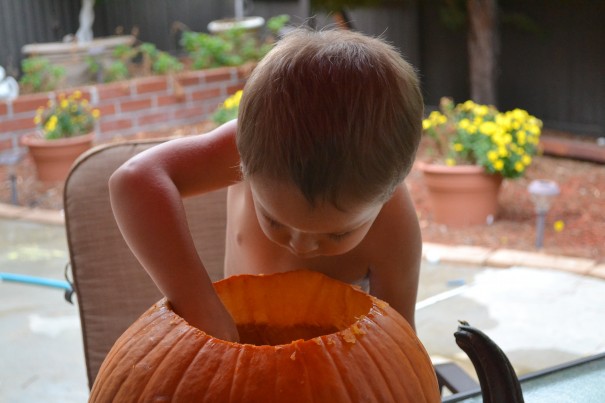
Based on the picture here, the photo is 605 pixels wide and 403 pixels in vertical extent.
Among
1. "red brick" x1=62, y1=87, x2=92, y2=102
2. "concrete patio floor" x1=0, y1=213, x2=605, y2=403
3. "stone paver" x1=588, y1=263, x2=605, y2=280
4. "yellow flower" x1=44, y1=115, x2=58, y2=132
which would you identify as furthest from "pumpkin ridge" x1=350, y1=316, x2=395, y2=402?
"red brick" x1=62, y1=87, x2=92, y2=102

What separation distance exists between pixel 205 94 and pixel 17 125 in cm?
180

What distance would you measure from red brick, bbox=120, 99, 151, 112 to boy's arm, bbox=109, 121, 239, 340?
5439 mm

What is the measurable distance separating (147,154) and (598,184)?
4422 millimetres

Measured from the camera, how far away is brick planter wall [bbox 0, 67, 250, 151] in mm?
5754

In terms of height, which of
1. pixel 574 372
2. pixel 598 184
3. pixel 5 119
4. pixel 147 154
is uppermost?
pixel 147 154

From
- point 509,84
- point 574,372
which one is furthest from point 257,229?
point 509,84

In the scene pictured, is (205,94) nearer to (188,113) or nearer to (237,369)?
(188,113)

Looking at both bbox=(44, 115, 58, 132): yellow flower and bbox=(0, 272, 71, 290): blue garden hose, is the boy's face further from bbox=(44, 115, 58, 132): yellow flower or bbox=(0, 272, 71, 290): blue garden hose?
bbox=(44, 115, 58, 132): yellow flower

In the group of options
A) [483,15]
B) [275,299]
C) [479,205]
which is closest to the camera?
[275,299]

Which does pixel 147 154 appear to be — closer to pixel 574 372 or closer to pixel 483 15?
pixel 574 372

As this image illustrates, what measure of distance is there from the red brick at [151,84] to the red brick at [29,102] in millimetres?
837

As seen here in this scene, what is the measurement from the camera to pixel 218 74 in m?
6.94

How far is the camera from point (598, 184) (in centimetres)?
491

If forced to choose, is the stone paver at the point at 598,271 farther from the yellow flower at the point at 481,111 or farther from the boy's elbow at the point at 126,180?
the boy's elbow at the point at 126,180
